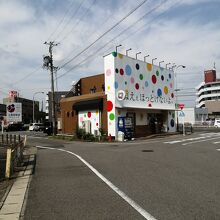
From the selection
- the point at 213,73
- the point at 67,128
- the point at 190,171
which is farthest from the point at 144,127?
the point at 213,73

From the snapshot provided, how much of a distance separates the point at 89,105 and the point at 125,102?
415 cm

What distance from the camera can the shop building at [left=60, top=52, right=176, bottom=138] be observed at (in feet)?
108

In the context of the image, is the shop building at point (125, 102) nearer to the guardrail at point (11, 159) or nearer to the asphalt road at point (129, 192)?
the guardrail at point (11, 159)

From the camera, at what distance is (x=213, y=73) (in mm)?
154375

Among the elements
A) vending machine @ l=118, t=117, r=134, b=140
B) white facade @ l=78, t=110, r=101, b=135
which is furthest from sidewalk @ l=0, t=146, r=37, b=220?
white facade @ l=78, t=110, r=101, b=135

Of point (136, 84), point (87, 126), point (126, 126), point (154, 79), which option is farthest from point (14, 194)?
point (154, 79)

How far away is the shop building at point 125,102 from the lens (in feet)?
108

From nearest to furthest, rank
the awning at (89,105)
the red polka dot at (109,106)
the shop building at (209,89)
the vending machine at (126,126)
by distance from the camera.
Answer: the vending machine at (126,126) → the red polka dot at (109,106) → the awning at (89,105) → the shop building at (209,89)

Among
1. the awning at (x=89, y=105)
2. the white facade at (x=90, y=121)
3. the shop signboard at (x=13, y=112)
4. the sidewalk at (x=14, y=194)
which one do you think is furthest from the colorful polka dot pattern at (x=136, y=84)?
the sidewalk at (x=14, y=194)

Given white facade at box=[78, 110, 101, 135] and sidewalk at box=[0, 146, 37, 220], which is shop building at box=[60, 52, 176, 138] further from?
sidewalk at box=[0, 146, 37, 220]

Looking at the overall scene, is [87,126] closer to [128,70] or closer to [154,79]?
[128,70]

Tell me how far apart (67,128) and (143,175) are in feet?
101

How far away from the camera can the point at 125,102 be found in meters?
33.4

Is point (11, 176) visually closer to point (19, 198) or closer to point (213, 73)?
point (19, 198)
